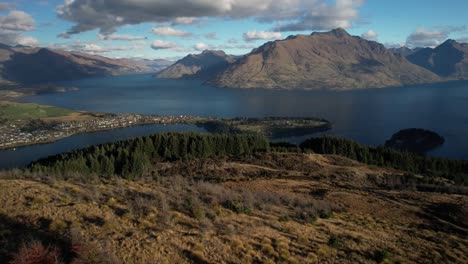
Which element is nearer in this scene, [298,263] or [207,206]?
[298,263]

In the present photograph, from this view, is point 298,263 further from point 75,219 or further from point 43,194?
point 43,194

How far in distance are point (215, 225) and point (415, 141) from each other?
155 metres

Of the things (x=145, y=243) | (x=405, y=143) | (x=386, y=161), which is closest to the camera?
(x=145, y=243)

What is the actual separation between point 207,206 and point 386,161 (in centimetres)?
7708

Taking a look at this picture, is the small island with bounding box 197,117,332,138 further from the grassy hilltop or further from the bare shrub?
the bare shrub

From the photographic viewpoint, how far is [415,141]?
15175 cm

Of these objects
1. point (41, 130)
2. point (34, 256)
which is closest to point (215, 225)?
point (34, 256)

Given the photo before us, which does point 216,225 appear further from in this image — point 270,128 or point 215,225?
point 270,128

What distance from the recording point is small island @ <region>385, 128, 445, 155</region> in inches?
5807

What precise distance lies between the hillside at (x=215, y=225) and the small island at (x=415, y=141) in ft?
417

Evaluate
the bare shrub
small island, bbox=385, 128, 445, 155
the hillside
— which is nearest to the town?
small island, bbox=385, 128, 445, 155

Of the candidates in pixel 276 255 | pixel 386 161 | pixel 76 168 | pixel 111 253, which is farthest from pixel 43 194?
pixel 386 161

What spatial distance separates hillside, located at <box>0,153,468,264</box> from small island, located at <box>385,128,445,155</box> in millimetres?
127155

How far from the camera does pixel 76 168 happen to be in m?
58.7
